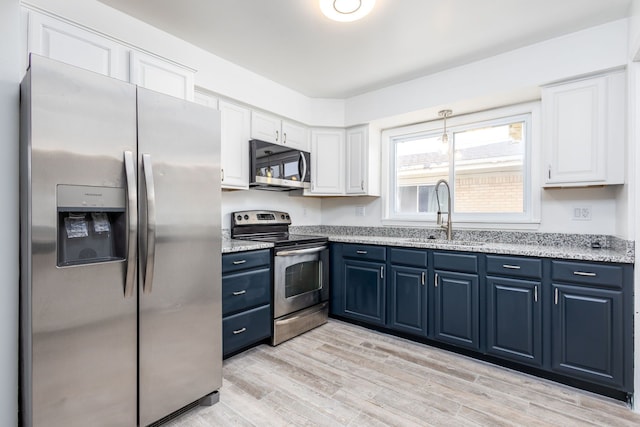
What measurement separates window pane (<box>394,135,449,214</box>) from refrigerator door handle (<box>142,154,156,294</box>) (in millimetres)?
2753

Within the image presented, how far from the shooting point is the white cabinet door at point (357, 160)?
3.59 metres

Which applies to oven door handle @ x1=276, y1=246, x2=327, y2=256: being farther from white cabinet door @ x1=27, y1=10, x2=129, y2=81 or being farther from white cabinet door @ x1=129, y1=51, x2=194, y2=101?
white cabinet door @ x1=27, y1=10, x2=129, y2=81

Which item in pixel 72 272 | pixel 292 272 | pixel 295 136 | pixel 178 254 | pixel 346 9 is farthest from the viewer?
pixel 295 136

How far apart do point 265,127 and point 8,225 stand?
2117 mm

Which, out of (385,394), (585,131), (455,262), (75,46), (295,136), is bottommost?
(385,394)

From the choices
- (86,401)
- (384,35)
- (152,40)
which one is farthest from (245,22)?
(86,401)

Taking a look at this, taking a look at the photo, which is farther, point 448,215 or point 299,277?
point 448,215

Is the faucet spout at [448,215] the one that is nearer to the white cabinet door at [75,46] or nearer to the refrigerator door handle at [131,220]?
the refrigerator door handle at [131,220]

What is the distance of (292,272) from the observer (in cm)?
293

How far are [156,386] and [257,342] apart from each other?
3.71 ft

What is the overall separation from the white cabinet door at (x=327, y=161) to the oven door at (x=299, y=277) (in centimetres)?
75

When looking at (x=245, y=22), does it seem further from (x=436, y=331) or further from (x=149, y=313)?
(x=436, y=331)

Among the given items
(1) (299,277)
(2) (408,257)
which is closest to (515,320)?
(2) (408,257)

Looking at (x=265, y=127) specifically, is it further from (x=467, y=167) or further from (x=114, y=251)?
(x=467, y=167)
